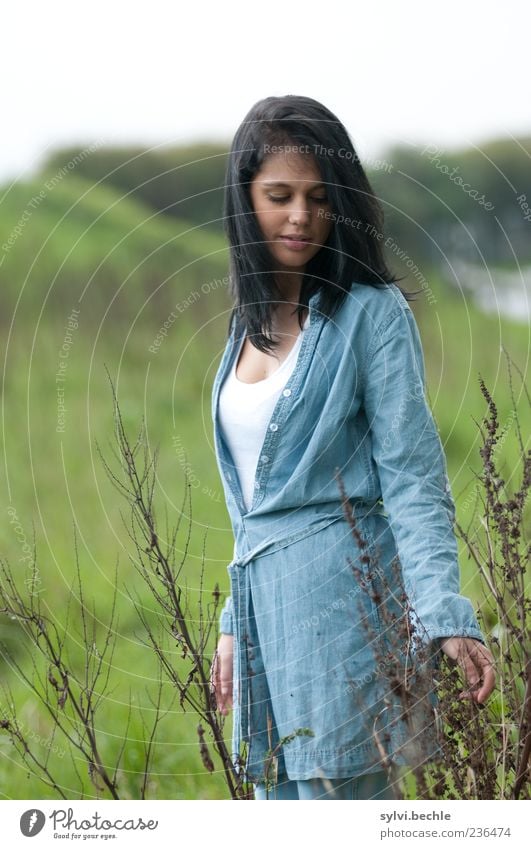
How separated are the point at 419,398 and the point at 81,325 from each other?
3.68 meters

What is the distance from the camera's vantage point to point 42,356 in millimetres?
5277

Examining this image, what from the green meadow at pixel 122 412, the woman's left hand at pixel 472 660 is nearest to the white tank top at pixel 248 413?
the woman's left hand at pixel 472 660

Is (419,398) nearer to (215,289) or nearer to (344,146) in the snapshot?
(344,146)

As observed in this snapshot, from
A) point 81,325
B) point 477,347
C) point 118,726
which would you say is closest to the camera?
point 118,726

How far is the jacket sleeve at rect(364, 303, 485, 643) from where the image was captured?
5.49 ft

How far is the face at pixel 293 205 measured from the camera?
179cm

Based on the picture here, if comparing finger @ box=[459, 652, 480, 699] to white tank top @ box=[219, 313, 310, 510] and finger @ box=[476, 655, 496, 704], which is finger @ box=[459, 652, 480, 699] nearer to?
finger @ box=[476, 655, 496, 704]

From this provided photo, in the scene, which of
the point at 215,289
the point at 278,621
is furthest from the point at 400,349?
the point at 215,289

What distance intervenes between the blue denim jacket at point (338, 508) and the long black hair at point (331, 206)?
46 mm

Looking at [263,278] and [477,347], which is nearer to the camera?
[263,278]

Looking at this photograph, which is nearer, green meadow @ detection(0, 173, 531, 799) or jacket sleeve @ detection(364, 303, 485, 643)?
jacket sleeve @ detection(364, 303, 485, 643)

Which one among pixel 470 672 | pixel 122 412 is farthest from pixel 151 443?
pixel 470 672

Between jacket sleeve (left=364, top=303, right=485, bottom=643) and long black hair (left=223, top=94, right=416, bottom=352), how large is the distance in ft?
0.39

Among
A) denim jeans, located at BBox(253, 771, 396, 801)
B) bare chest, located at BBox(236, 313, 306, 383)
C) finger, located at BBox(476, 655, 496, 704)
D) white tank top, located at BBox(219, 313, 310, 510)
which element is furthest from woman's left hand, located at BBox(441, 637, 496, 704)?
bare chest, located at BBox(236, 313, 306, 383)
